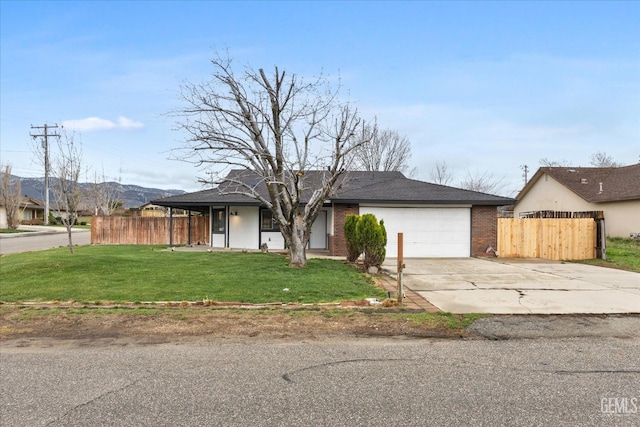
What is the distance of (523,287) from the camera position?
9.29 m

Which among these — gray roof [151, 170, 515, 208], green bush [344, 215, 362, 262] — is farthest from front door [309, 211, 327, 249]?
green bush [344, 215, 362, 262]

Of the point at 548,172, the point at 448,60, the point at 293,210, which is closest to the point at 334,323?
the point at 293,210

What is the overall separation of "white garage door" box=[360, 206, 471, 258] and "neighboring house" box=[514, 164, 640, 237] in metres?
9.83

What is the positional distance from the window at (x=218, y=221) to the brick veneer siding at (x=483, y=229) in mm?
11572

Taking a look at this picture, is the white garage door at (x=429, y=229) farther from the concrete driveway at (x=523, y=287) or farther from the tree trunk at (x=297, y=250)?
the tree trunk at (x=297, y=250)

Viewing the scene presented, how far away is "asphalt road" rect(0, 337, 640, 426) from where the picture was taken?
310cm

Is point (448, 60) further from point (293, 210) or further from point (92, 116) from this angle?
point (92, 116)

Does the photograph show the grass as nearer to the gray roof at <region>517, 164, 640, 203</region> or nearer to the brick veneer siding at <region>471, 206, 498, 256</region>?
the gray roof at <region>517, 164, 640, 203</region>

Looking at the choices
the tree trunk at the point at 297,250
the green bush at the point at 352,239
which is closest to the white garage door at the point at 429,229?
the green bush at the point at 352,239

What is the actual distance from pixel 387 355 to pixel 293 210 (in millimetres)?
7679

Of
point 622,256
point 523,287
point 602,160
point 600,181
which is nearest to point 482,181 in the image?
point 602,160

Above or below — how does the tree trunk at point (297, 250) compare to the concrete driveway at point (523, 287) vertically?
above

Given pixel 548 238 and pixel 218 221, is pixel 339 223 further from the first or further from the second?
pixel 548 238

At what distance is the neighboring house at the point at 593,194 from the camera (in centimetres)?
2241
